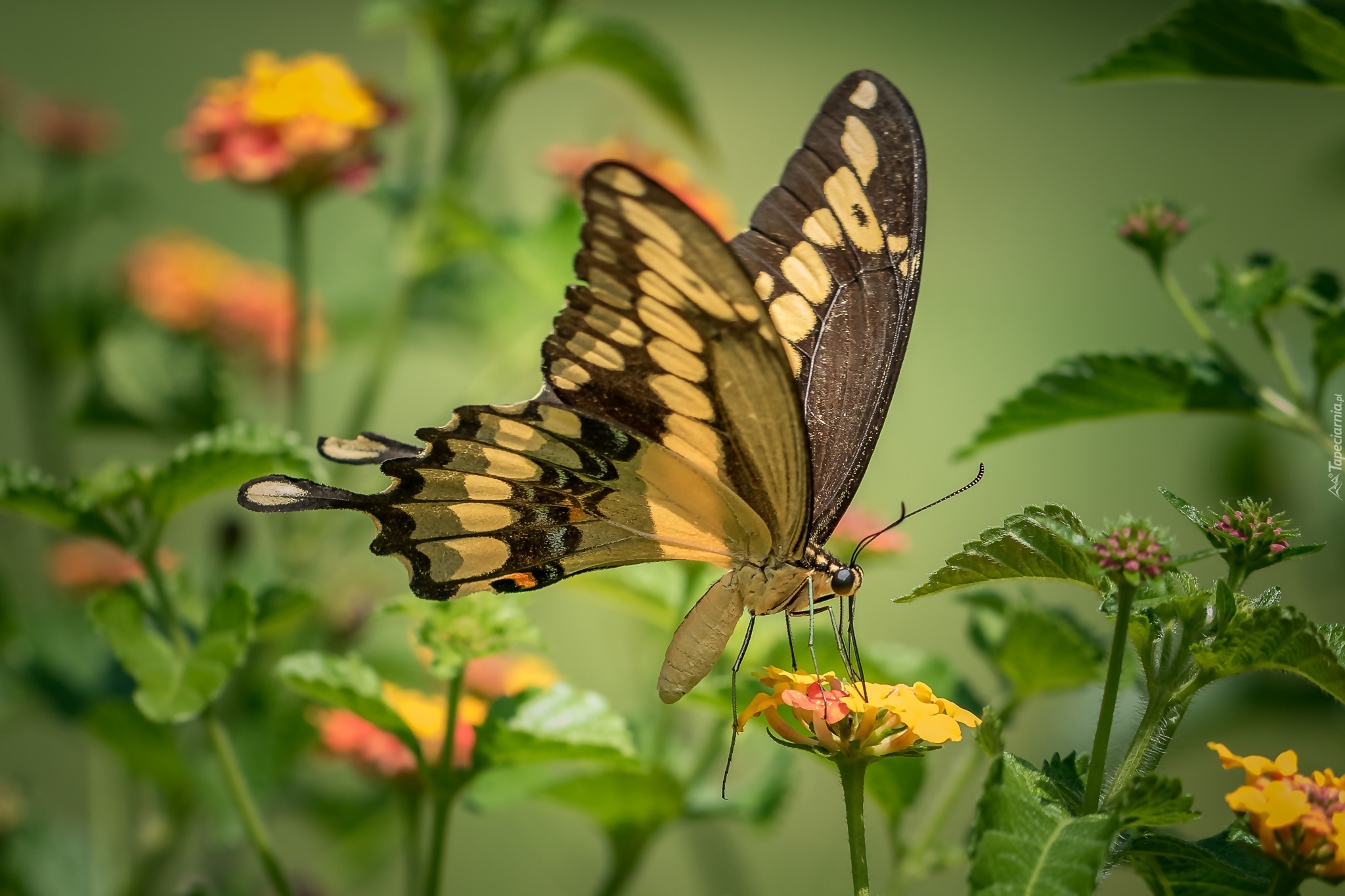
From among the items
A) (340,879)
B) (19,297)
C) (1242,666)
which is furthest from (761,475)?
(19,297)

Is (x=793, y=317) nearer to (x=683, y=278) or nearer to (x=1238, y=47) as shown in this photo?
(x=683, y=278)

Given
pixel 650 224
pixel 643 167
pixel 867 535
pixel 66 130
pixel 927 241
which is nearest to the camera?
pixel 650 224

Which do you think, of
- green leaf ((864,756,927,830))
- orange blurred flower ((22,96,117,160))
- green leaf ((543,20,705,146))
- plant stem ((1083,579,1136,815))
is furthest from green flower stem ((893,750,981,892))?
orange blurred flower ((22,96,117,160))

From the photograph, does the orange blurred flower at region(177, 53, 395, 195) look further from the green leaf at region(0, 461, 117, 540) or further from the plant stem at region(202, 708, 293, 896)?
the plant stem at region(202, 708, 293, 896)

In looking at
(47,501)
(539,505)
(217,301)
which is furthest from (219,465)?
(217,301)

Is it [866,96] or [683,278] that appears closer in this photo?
[683,278]

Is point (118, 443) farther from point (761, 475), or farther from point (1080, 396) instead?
point (1080, 396)

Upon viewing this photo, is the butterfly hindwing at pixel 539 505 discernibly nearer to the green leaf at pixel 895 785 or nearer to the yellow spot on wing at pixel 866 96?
the green leaf at pixel 895 785
